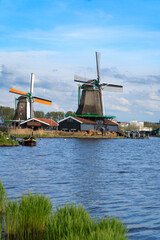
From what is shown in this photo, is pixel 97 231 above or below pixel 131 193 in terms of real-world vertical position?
above

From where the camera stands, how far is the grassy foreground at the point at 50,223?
6148mm

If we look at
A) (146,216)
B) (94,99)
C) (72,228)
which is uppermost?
(94,99)

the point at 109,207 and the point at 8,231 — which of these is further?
the point at 109,207

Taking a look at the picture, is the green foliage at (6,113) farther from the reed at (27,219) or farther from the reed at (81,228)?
the reed at (81,228)

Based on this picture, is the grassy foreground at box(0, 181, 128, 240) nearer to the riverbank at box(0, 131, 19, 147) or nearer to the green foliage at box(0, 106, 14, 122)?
the riverbank at box(0, 131, 19, 147)

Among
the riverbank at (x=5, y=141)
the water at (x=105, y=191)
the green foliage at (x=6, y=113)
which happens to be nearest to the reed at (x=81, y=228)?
the water at (x=105, y=191)

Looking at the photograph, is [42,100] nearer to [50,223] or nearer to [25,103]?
[25,103]

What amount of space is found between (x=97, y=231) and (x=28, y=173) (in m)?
15.0

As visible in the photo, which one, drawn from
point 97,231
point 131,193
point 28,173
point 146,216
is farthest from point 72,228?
point 28,173

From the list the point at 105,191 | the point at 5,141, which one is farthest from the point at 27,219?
the point at 5,141

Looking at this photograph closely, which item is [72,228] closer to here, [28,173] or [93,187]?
[93,187]

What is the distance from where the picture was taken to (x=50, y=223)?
6723 mm

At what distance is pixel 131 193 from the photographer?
14.9m

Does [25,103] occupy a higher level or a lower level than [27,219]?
higher
